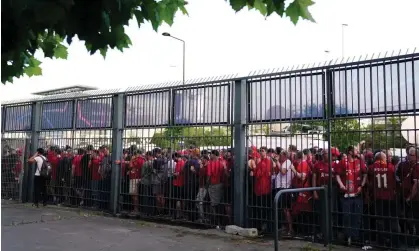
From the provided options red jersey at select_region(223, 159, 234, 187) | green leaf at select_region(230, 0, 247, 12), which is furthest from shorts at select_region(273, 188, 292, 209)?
green leaf at select_region(230, 0, 247, 12)

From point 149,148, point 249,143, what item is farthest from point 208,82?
point 149,148

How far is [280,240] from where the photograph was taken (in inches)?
326

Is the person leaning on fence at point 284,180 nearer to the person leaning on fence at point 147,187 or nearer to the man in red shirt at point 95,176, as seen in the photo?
the person leaning on fence at point 147,187

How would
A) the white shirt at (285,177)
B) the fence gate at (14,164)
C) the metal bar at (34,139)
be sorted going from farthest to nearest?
the fence gate at (14,164) → the metal bar at (34,139) → the white shirt at (285,177)

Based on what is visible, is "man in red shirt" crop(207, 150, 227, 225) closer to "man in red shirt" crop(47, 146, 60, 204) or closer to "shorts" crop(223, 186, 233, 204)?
"shorts" crop(223, 186, 233, 204)

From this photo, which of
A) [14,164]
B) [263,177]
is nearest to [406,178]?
[263,177]

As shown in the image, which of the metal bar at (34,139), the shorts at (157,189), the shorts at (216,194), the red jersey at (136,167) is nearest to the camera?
the shorts at (216,194)

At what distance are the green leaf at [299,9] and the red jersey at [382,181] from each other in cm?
491

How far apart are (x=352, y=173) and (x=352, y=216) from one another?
0.75 m

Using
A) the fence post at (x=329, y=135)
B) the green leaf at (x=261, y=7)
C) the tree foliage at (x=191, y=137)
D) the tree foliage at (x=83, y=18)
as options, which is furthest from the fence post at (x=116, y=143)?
the green leaf at (x=261, y=7)

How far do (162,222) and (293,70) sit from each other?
4.87 metres

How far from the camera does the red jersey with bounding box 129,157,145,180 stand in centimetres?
1099

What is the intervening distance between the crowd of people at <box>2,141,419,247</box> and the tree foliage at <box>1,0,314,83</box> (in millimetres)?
4980

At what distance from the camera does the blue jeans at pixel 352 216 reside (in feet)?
24.6
